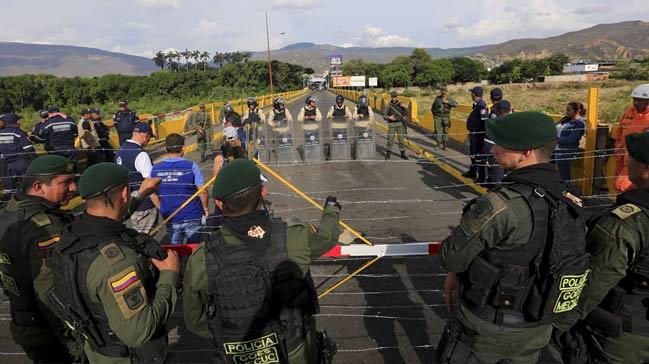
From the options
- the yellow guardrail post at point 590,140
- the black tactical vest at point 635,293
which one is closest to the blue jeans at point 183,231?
the black tactical vest at point 635,293

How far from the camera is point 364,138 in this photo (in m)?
11.6

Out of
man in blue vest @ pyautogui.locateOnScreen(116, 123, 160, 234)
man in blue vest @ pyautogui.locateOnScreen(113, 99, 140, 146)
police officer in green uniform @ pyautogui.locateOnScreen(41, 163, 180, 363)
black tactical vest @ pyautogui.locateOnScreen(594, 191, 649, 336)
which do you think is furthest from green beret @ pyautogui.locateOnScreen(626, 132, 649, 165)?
man in blue vest @ pyautogui.locateOnScreen(113, 99, 140, 146)

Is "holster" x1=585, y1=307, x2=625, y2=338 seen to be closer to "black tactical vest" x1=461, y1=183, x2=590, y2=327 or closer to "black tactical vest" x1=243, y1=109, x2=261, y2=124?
"black tactical vest" x1=461, y1=183, x2=590, y2=327

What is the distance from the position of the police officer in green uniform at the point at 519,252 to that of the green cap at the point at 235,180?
3.39 ft

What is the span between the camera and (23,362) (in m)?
3.56

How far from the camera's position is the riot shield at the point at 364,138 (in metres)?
11.4

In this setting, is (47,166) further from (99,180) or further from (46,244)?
(99,180)

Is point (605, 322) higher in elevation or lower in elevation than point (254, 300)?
lower

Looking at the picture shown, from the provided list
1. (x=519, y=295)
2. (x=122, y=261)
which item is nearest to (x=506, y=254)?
(x=519, y=295)

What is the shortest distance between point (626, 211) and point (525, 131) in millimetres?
672

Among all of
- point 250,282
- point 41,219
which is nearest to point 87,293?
point 250,282

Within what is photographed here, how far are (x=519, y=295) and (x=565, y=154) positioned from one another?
19.7ft

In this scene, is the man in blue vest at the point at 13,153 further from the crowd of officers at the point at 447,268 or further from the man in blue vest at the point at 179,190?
the crowd of officers at the point at 447,268

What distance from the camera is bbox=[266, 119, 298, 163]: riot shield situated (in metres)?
11.0
